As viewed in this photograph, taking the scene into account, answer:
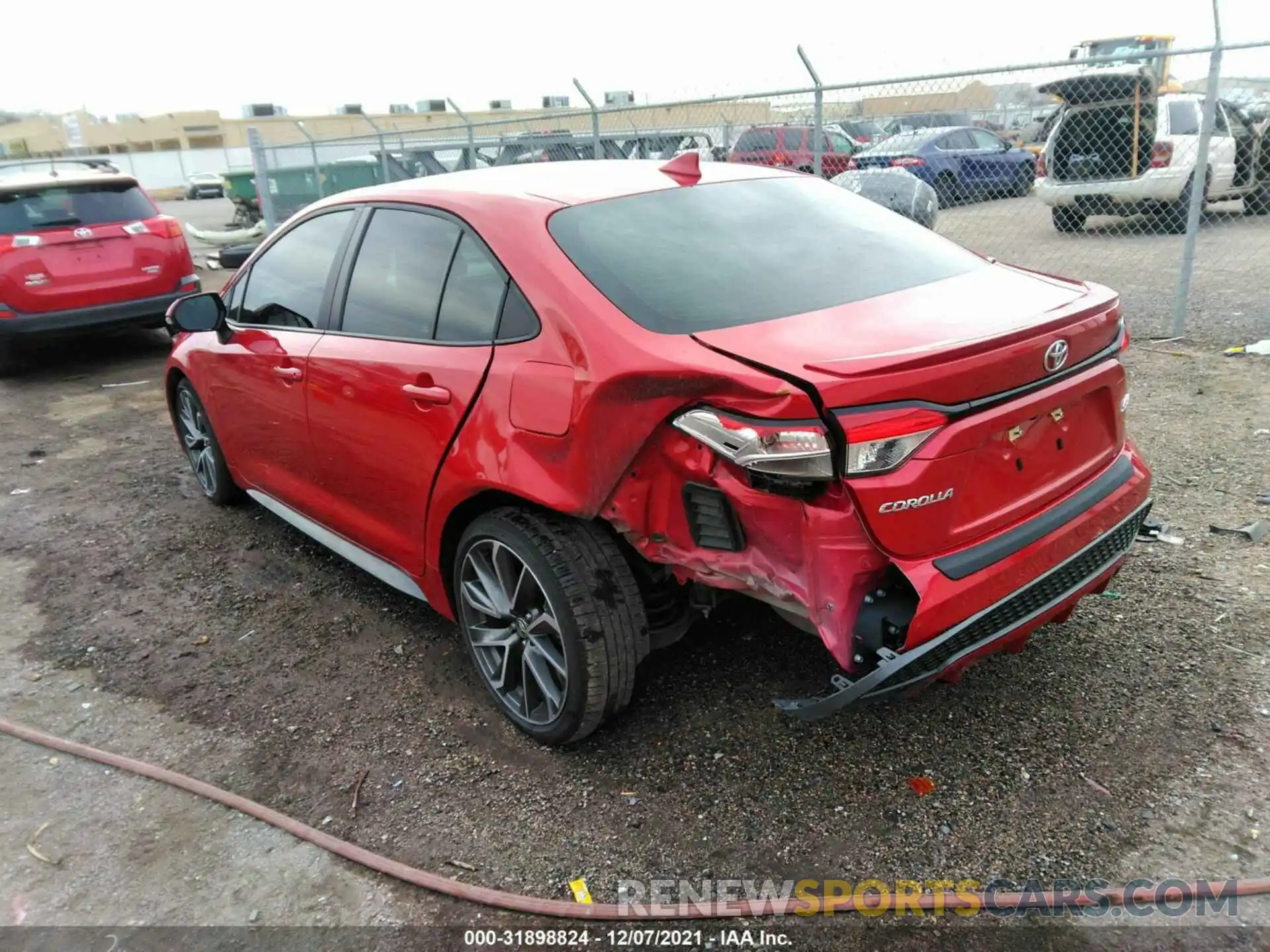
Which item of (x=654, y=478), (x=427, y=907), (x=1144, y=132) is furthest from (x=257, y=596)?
(x=1144, y=132)

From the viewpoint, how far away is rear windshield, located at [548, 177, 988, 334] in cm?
251

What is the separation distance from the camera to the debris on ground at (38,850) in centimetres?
250

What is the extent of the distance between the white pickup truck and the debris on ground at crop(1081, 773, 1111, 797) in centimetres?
803

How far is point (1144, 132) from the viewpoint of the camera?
9664 millimetres

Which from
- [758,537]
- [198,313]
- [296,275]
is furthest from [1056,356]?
[198,313]

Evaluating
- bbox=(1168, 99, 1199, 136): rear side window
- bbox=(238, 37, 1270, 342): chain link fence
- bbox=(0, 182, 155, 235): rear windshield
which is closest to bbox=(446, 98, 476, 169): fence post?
bbox=(238, 37, 1270, 342): chain link fence

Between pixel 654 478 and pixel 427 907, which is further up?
pixel 654 478

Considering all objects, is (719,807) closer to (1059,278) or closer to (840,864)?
(840,864)

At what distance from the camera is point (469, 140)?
455 inches

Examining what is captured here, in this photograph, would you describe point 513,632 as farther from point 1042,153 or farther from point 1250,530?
point 1042,153

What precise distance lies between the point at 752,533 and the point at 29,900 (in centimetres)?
213

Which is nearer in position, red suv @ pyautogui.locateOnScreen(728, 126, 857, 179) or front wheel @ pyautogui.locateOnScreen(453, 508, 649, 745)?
front wheel @ pyautogui.locateOnScreen(453, 508, 649, 745)

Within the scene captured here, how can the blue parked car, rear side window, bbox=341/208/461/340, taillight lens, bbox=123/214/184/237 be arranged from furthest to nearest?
the blue parked car
taillight lens, bbox=123/214/184/237
rear side window, bbox=341/208/461/340

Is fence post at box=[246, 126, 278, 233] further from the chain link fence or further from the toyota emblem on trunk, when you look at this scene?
the toyota emblem on trunk
